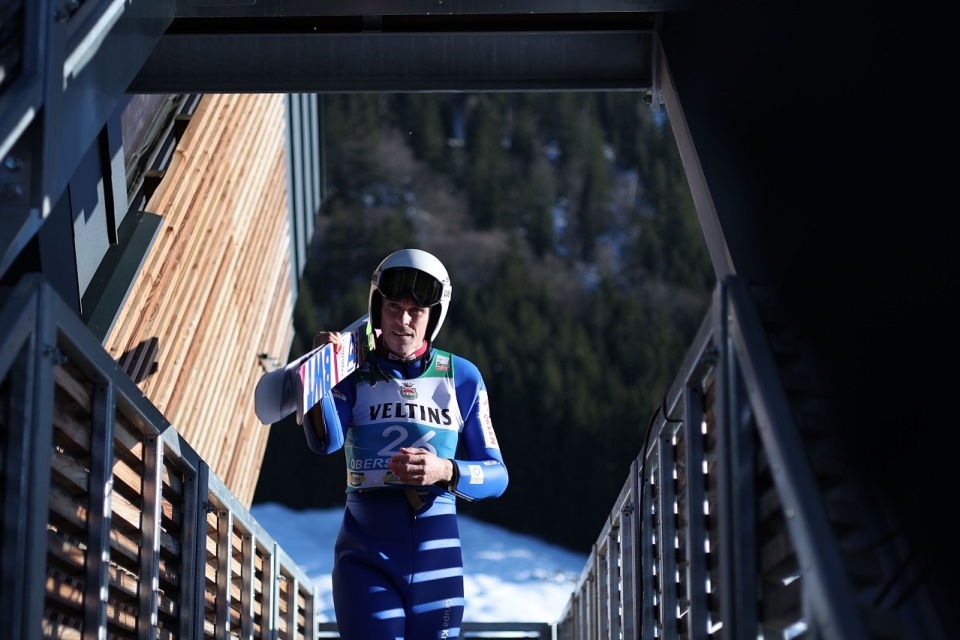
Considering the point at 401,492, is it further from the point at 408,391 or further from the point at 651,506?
the point at 651,506

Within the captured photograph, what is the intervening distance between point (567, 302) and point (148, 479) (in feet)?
78.9

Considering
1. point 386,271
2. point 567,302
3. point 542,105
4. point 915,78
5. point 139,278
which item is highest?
point 542,105

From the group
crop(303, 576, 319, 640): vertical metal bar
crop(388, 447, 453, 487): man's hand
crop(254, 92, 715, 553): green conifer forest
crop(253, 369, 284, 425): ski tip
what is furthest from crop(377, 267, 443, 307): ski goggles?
crop(254, 92, 715, 553): green conifer forest

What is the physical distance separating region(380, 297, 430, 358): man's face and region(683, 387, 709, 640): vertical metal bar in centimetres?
150

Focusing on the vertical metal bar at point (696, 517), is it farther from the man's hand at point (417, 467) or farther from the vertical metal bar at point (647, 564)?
the man's hand at point (417, 467)

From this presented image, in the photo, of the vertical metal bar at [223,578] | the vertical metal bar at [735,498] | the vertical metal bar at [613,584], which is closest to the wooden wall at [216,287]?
the vertical metal bar at [223,578]

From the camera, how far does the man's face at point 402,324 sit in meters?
4.29

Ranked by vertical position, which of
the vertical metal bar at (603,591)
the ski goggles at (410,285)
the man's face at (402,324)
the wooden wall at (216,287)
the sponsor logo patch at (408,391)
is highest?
the wooden wall at (216,287)

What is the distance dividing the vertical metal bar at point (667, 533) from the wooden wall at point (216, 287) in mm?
2325

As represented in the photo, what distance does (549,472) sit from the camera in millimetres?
24484

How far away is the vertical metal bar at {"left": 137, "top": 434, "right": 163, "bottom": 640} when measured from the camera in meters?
3.20

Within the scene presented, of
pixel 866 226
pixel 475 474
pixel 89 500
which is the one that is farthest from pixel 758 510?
pixel 475 474

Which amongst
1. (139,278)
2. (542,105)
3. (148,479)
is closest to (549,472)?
(542,105)

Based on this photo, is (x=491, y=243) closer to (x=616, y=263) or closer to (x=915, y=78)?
(x=616, y=263)
